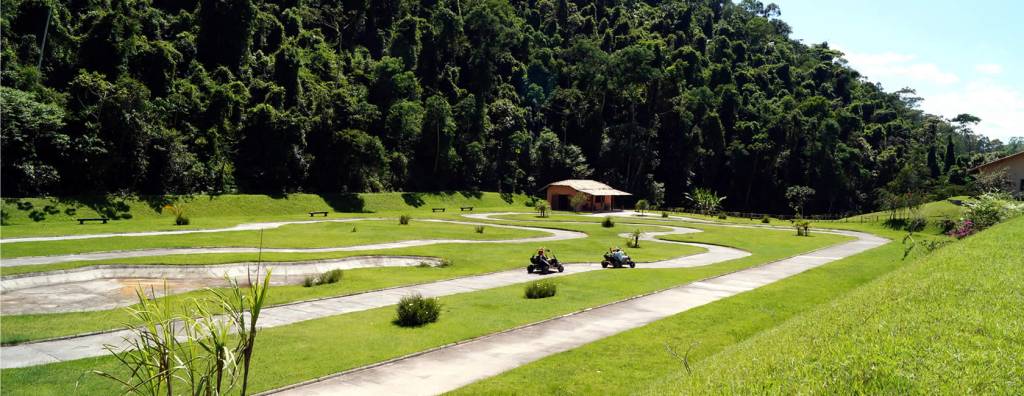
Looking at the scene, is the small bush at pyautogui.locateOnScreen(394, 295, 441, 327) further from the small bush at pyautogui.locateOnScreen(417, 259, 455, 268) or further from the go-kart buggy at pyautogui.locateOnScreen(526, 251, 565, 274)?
the small bush at pyautogui.locateOnScreen(417, 259, 455, 268)

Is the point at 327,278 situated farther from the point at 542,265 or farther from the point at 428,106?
the point at 428,106

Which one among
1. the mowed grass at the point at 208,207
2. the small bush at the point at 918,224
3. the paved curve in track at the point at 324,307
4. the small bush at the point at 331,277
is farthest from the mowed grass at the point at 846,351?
the small bush at the point at 918,224

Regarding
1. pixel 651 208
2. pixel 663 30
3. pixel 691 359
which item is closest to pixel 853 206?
pixel 651 208

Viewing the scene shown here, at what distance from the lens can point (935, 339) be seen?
6.70 meters

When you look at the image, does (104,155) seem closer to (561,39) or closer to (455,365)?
(455,365)

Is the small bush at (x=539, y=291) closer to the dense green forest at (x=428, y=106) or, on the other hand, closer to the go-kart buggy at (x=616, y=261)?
Answer: the go-kart buggy at (x=616, y=261)

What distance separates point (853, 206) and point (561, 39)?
6884cm

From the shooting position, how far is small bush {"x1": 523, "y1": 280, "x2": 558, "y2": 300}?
19.8 m

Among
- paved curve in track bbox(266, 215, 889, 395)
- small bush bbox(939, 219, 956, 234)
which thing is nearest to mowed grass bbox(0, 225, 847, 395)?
paved curve in track bbox(266, 215, 889, 395)

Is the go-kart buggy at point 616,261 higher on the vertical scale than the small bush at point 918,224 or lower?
lower

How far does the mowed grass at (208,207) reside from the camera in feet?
120

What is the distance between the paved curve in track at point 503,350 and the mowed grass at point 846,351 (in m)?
0.65

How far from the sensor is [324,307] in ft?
58.1

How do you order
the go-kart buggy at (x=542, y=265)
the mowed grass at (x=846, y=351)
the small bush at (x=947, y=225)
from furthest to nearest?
the small bush at (x=947, y=225) → the go-kart buggy at (x=542, y=265) → the mowed grass at (x=846, y=351)
